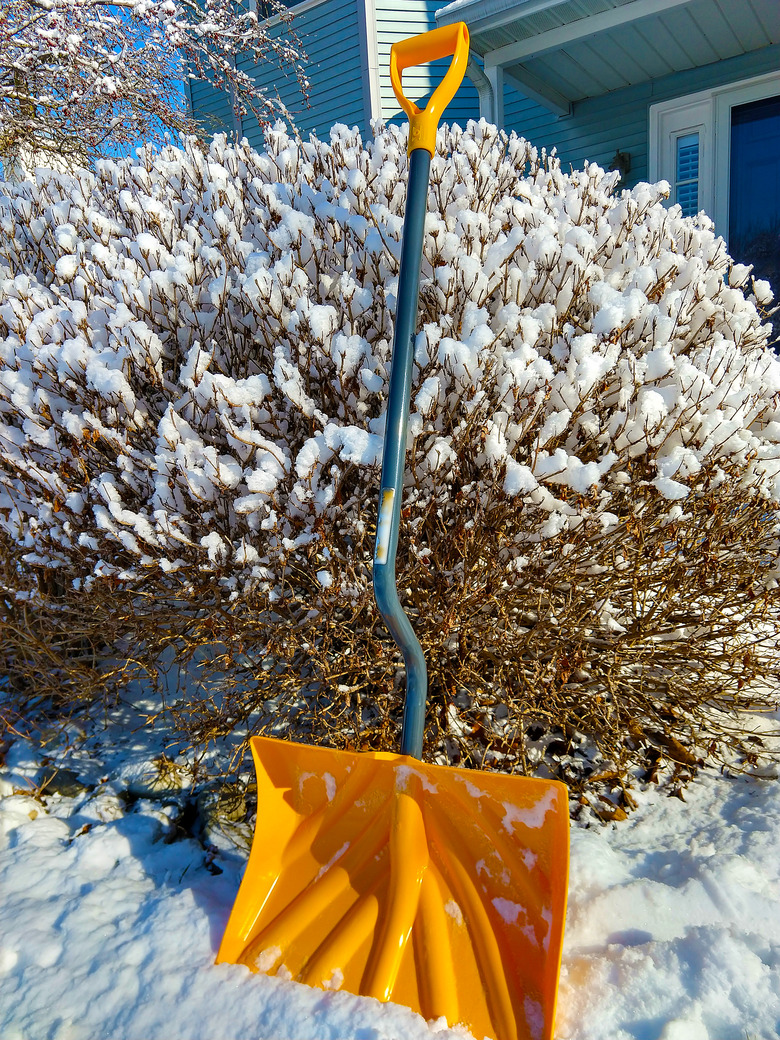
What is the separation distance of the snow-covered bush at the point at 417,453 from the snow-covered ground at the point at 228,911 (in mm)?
272

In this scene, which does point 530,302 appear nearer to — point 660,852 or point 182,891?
point 660,852

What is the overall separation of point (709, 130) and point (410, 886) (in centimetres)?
681

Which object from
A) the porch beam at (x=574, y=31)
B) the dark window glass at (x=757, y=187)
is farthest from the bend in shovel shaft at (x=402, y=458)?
the dark window glass at (x=757, y=187)

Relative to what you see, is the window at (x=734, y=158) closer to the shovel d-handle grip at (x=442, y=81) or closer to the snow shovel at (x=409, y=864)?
the shovel d-handle grip at (x=442, y=81)

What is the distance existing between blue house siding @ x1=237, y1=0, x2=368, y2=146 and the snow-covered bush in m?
7.37

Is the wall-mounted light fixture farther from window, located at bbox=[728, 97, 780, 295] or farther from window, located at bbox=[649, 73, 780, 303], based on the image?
window, located at bbox=[728, 97, 780, 295]

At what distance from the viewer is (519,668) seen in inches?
72.5

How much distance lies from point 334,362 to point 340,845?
114 cm

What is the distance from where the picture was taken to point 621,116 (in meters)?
6.62

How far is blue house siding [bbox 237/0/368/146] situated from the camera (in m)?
8.23

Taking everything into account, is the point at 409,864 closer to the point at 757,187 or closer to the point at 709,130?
the point at 757,187

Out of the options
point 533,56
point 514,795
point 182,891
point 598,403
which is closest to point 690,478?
point 598,403

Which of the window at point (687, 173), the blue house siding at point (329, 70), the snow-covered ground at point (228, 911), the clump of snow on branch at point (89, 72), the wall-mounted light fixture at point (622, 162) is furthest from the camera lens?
the blue house siding at point (329, 70)

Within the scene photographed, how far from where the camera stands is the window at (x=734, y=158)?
597cm
